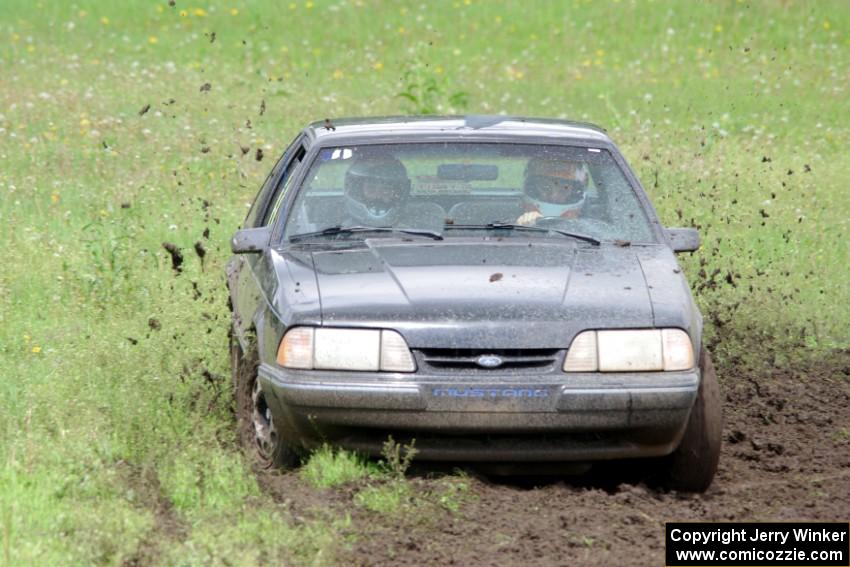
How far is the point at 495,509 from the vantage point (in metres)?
5.91

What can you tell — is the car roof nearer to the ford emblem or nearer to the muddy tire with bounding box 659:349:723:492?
the muddy tire with bounding box 659:349:723:492

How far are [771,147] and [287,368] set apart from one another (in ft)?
41.0

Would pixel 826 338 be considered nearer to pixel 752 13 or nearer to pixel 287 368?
pixel 287 368

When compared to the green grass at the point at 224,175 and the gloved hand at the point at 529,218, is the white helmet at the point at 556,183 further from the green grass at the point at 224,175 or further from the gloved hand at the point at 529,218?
the green grass at the point at 224,175

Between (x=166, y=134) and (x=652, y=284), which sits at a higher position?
(x=652, y=284)

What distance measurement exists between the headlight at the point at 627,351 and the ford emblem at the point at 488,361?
0.25 meters

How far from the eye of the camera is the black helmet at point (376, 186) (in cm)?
738

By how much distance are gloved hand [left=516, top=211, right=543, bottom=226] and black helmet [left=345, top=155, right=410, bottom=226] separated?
54cm

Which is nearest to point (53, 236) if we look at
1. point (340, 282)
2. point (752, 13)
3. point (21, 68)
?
point (340, 282)

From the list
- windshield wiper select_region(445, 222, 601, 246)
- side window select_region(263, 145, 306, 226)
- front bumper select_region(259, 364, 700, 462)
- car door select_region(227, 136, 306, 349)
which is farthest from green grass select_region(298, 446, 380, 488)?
side window select_region(263, 145, 306, 226)

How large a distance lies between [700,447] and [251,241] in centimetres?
217

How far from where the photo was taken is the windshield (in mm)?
7258

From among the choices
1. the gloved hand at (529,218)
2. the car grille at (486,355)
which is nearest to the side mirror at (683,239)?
the gloved hand at (529,218)

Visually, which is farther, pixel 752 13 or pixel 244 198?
pixel 752 13
